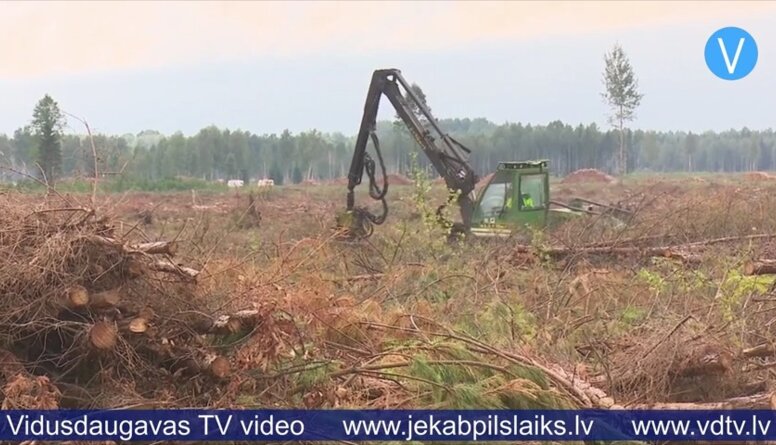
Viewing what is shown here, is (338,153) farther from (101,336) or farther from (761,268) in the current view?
(101,336)

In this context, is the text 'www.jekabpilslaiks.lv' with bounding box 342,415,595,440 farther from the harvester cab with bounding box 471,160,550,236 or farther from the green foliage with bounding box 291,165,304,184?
the green foliage with bounding box 291,165,304,184

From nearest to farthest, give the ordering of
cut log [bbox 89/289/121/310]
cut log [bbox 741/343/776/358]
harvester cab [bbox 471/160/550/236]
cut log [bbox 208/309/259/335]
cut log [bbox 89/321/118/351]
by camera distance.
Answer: cut log [bbox 89/321/118/351] → cut log [bbox 89/289/121/310] → cut log [bbox 208/309/259/335] → cut log [bbox 741/343/776/358] → harvester cab [bbox 471/160/550/236]

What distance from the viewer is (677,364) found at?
16.9 ft

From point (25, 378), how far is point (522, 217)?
414 inches

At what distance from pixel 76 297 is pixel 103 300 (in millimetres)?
144

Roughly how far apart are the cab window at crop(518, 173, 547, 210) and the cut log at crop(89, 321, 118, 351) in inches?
403

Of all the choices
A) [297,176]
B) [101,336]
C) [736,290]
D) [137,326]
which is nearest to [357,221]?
[736,290]

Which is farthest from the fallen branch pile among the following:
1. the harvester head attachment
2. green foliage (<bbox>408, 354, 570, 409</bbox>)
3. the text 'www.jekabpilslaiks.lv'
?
the harvester head attachment

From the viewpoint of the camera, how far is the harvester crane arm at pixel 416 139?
14133 millimetres

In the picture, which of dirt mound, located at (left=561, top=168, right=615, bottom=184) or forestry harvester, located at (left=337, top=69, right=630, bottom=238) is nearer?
forestry harvester, located at (left=337, top=69, right=630, bottom=238)

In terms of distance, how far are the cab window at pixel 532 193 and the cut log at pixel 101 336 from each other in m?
10.2

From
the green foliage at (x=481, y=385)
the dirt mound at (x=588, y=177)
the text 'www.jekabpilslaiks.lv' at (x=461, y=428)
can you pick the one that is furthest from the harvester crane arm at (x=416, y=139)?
the dirt mound at (x=588, y=177)

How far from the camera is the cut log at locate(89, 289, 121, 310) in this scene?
442 cm

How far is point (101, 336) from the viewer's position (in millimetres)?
4324
